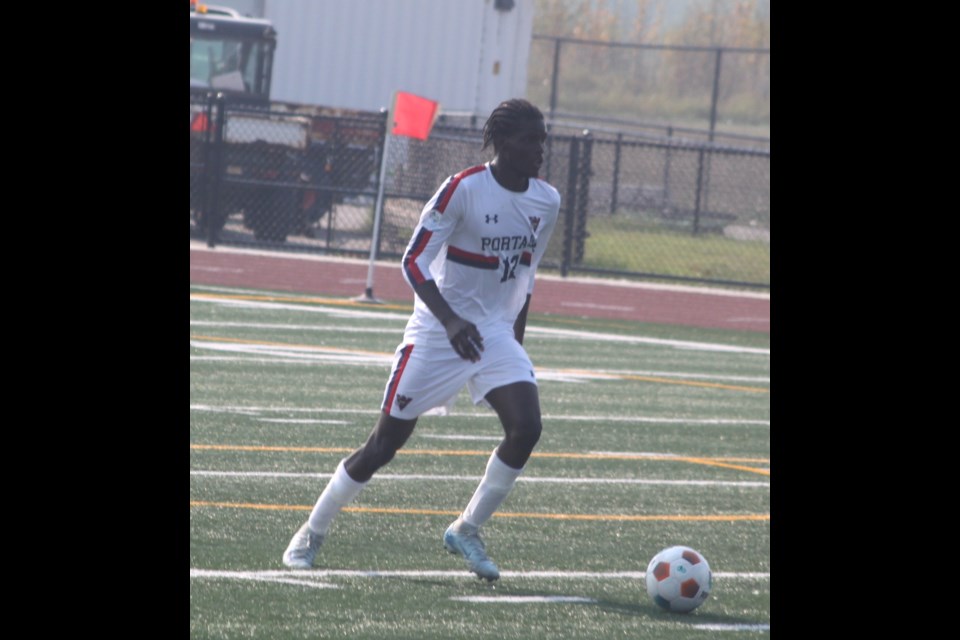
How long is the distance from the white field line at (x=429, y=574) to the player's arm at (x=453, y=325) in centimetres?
92

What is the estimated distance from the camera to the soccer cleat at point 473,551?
7.01 m

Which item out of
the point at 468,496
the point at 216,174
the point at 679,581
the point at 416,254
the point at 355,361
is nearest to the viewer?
the point at 679,581

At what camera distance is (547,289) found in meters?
23.7

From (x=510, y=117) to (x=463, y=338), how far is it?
0.88 m

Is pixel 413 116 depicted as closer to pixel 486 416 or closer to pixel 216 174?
pixel 216 174

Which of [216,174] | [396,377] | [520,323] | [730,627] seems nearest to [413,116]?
[216,174]

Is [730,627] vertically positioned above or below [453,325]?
below

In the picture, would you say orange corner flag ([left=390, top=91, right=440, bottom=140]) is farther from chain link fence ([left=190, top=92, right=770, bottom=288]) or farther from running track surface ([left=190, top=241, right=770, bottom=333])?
chain link fence ([left=190, top=92, right=770, bottom=288])

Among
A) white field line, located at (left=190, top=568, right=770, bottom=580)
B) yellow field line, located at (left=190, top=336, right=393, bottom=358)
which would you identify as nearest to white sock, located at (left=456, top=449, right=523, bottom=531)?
white field line, located at (left=190, top=568, right=770, bottom=580)
